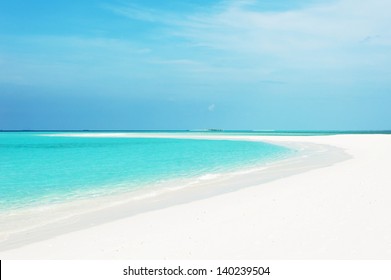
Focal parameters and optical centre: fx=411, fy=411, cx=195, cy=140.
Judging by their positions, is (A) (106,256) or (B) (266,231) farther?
(B) (266,231)

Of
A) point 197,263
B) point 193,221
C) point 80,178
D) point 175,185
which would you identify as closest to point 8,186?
point 80,178

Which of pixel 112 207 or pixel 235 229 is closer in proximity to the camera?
pixel 235 229

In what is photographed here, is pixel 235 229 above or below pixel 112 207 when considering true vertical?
below

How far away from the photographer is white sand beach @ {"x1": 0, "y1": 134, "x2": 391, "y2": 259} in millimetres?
6328

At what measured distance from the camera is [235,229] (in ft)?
25.2

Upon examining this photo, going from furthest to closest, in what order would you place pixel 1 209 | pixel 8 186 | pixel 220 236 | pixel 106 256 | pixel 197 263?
pixel 8 186
pixel 1 209
pixel 220 236
pixel 106 256
pixel 197 263

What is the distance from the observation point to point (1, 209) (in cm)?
1215

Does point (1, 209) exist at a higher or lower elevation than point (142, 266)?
higher

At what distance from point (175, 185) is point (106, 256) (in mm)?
9784

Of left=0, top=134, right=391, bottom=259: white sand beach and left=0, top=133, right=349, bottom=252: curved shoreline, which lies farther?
left=0, top=133, right=349, bottom=252: curved shoreline

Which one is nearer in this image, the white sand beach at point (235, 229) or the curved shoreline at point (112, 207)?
the white sand beach at point (235, 229)

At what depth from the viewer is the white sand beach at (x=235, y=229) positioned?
20.8 feet

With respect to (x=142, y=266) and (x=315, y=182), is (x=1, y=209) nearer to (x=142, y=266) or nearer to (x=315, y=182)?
(x=142, y=266)

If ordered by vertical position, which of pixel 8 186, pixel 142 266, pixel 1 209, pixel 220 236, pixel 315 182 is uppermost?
pixel 8 186
